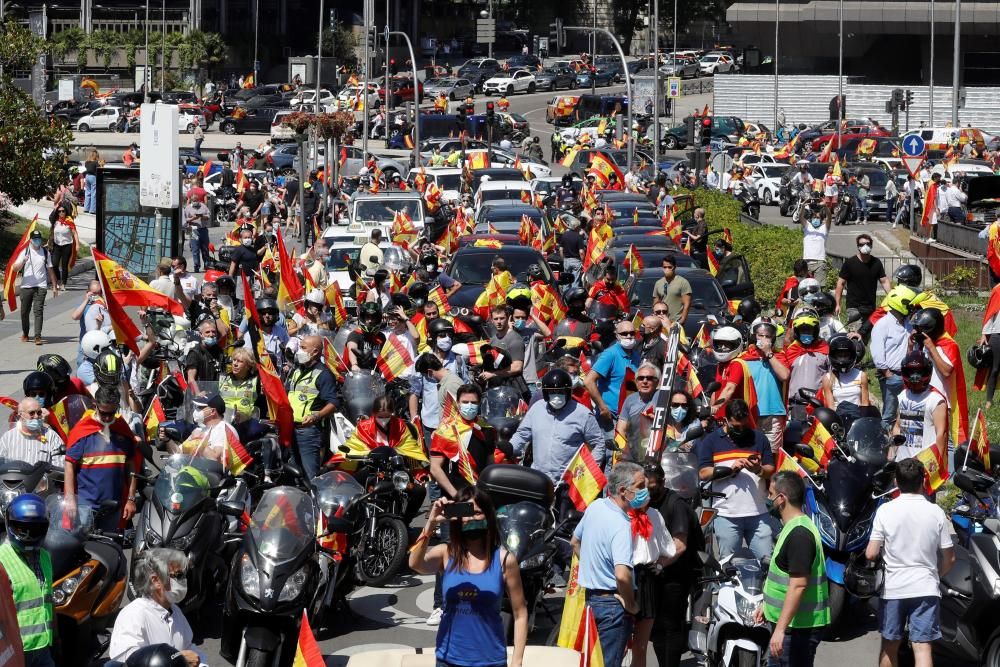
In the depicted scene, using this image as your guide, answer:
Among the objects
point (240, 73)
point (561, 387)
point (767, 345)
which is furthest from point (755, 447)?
point (240, 73)

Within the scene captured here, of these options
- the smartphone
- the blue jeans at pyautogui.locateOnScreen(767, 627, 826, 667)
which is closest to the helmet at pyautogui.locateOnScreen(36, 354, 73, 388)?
the smartphone

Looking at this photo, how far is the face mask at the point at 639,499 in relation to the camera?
8.65 m

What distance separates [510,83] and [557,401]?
77093mm

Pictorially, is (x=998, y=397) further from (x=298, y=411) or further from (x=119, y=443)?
(x=119, y=443)

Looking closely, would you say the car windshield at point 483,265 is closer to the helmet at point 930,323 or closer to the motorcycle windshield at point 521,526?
the helmet at point 930,323

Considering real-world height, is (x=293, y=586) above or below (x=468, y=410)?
below

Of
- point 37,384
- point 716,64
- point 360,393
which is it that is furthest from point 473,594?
point 716,64

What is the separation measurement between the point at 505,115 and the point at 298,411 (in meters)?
55.0

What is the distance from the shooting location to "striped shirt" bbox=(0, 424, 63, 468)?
37.6ft

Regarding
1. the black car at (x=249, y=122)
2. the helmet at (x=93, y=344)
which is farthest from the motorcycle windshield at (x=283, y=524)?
the black car at (x=249, y=122)

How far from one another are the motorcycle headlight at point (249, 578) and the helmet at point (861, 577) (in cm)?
336

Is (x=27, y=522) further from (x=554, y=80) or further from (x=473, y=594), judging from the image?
(x=554, y=80)

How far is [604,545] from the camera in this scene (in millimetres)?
8570

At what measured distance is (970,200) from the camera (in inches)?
1437
